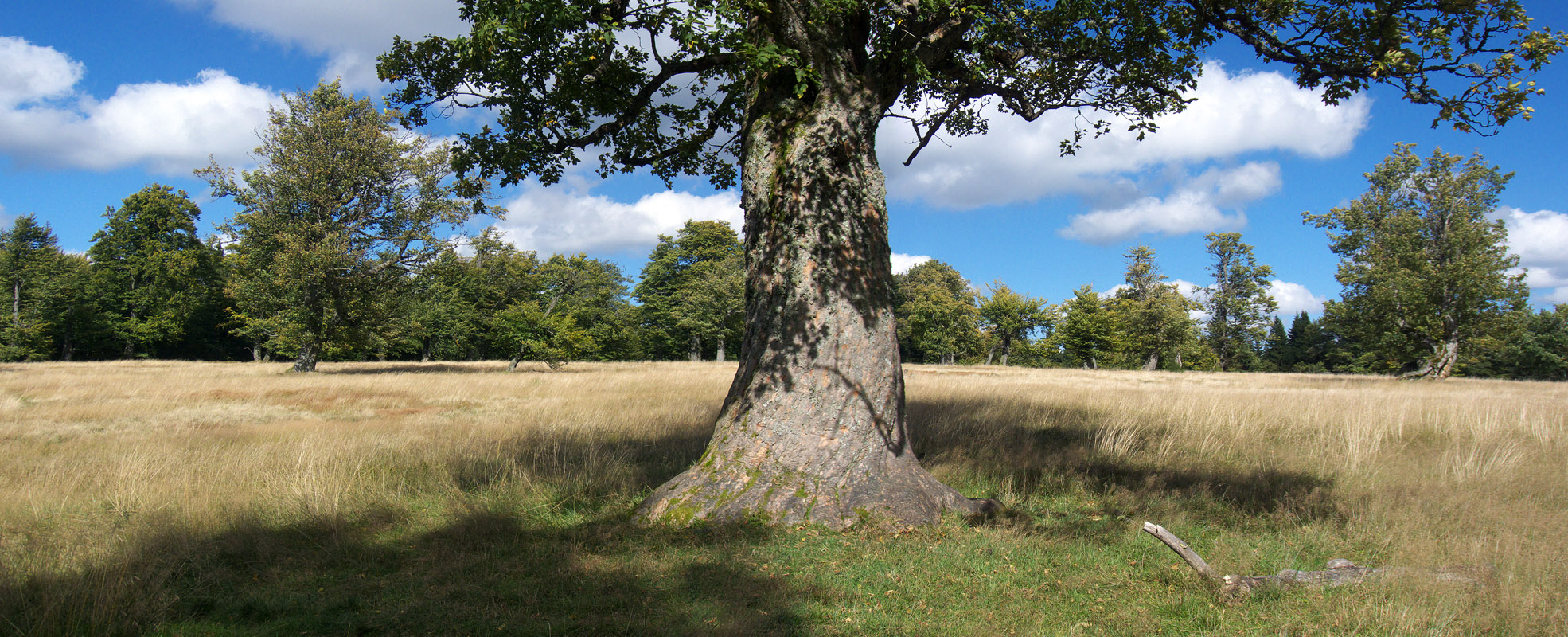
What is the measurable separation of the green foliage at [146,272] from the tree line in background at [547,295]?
0.43 ft

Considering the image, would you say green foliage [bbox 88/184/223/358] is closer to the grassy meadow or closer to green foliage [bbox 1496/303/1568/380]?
the grassy meadow

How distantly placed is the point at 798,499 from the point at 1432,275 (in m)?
33.3

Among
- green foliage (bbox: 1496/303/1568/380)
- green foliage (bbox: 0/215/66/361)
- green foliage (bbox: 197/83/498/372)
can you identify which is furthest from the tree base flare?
green foliage (bbox: 1496/303/1568/380)

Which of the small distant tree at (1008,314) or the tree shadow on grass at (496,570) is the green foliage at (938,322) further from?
the tree shadow on grass at (496,570)

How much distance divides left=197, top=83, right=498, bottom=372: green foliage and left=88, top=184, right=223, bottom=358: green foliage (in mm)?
24176

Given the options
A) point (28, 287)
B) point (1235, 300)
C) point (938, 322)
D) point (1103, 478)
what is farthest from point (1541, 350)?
point (28, 287)

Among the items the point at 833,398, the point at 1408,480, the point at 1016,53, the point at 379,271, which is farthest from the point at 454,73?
the point at 379,271

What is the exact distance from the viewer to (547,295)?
163 feet

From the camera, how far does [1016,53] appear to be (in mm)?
7453

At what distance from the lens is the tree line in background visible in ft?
82.6

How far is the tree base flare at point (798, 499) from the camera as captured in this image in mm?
4914

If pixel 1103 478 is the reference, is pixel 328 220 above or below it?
above

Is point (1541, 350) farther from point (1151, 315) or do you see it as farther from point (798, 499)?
point (798, 499)

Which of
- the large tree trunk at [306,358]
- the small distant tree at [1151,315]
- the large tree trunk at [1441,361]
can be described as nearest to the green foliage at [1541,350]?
the small distant tree at [1151,315]
